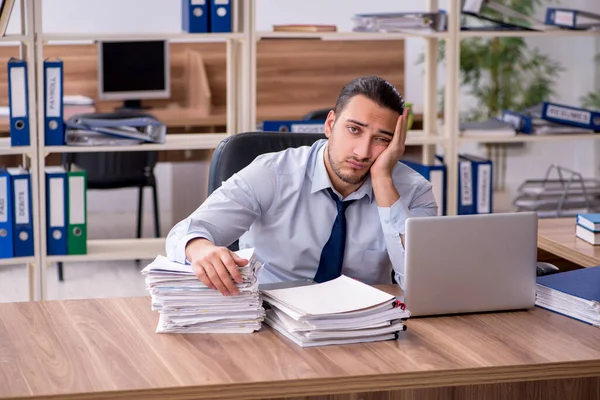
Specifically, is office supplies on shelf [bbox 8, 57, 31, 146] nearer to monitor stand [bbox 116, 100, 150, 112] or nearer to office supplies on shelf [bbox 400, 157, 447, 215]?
office supplies on shelf [bbox 400, 157, 447, 215]

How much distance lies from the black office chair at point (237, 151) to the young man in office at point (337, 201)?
0.15 metres

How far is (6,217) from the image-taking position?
352 centimetres

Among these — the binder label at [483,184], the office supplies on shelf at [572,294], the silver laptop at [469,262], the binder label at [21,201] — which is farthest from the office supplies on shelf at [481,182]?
the silver laptop at [469,262]

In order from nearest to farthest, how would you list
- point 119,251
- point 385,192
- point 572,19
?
point 385,192 → point 119,251 → point 572,19

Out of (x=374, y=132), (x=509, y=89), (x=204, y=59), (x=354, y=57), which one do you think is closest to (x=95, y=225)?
(x=204, y=59)

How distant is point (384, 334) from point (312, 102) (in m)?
4.04

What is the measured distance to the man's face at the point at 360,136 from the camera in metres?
2.17

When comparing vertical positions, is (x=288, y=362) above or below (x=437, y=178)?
below

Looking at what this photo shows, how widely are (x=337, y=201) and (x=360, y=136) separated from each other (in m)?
0.19

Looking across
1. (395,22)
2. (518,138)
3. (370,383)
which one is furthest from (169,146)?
(370,383)

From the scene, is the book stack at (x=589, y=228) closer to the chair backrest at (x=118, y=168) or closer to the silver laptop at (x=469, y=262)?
the silver laptop at (x=469, y=262)

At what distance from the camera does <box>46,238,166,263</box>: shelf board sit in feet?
12.1

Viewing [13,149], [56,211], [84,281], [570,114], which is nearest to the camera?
[13,149]

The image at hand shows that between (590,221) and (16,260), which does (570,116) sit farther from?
(16,260)
